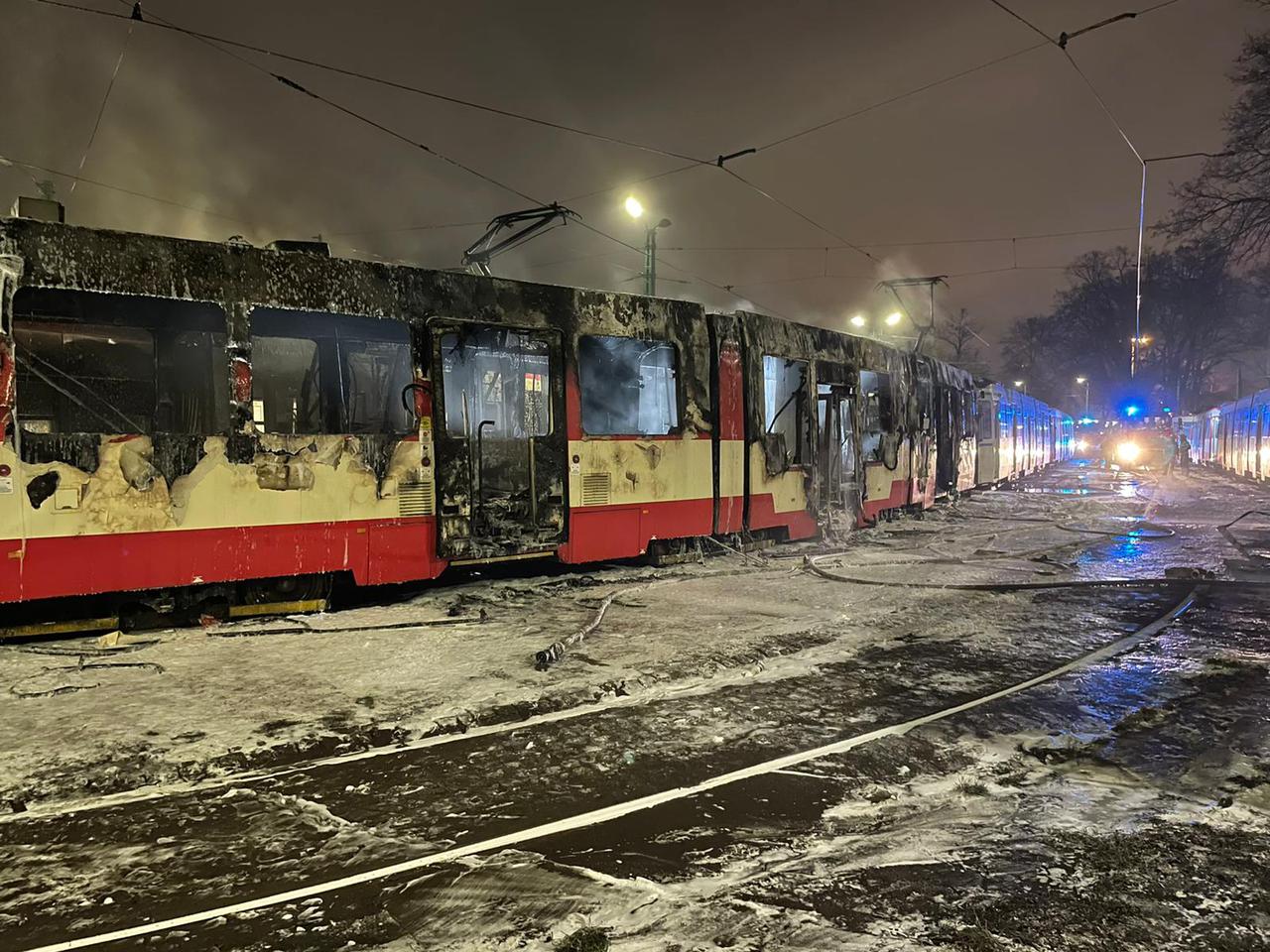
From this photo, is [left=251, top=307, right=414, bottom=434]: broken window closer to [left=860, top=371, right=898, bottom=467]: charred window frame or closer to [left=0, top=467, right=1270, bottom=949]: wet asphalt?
[left=0, top=467, right=1270, bottom=949]: wet asphalt

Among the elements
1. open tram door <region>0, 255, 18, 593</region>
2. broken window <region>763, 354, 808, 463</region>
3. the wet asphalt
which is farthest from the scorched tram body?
the wet asphalt

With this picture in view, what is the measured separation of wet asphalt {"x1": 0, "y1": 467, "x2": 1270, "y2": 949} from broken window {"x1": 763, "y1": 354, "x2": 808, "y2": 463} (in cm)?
636

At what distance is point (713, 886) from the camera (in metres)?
2.87

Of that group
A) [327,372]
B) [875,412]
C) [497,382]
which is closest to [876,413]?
[875,412]

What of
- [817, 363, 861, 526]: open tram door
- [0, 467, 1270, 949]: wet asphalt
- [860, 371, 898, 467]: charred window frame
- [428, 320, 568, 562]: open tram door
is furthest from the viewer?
[860, 371, 898, 467]: charred window frame

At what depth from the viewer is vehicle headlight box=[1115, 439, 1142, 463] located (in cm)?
4409

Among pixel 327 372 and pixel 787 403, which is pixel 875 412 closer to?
pixel 787 403

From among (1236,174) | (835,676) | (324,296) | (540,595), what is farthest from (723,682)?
(1236,174)

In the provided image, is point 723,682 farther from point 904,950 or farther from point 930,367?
point 930,367

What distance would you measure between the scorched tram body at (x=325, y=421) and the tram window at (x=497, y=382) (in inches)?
1.0

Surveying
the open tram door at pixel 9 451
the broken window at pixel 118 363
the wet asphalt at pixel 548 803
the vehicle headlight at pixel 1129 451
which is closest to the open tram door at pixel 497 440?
the broken window at pixel 118 363

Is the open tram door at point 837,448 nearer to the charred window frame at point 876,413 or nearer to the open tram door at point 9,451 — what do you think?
the charred window frame at point 876,413

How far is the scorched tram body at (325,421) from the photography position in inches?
246

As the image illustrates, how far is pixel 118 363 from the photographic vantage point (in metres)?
6.54
